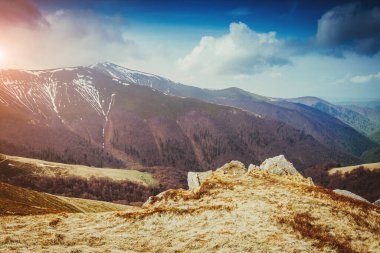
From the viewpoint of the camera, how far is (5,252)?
2664 centimetres

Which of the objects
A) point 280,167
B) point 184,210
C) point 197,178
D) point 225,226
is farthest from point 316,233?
point 197,178

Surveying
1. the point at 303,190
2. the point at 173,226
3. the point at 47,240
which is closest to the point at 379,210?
the point at 303,190

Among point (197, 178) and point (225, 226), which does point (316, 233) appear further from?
point (197, 178)

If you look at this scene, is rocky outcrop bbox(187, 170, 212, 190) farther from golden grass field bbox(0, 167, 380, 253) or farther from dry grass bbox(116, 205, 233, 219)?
dry grass bbox(116, 205, 233, 219)

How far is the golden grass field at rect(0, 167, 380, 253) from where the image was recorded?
27422 millimetres

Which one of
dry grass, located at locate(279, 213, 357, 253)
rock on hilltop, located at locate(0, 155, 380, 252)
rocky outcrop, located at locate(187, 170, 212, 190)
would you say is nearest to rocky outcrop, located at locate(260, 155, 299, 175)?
rocky outcrop, located at locate(187, 170, 212, 190)

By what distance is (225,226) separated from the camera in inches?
1230

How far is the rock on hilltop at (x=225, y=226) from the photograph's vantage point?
27453 millimetres

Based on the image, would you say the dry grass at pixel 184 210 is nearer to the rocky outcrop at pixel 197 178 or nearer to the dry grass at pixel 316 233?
the dry grass at pixel 316 233

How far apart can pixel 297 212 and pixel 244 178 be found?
15.3 m

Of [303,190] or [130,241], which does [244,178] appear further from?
[130,241]

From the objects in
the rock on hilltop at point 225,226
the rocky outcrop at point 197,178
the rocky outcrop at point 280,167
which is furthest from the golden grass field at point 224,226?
the rocky outcrop at point 197,178

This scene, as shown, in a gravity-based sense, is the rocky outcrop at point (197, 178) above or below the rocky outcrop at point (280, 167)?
below

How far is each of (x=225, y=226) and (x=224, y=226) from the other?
12 cm
